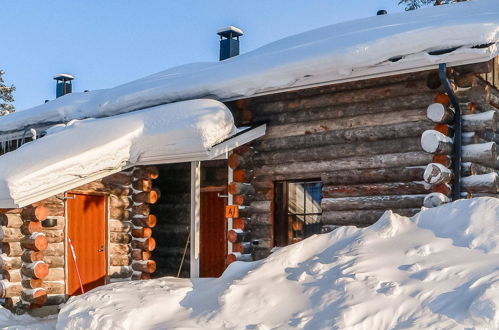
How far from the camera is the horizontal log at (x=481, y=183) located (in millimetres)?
7883

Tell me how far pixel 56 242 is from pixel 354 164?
508 centimetres

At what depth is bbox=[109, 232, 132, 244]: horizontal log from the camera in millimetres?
11023

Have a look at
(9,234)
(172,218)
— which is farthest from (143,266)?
(9,234)

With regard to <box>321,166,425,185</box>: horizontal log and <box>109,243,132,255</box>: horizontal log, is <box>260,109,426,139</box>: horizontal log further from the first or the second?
<box>109,243,132,255</box>: horizontal log

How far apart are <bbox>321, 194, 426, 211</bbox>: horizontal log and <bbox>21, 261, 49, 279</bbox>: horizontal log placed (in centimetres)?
447

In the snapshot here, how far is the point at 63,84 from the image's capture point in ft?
59.9

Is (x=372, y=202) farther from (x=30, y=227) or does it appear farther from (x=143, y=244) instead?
(x=30, y=227)

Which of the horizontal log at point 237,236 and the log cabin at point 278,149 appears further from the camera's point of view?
the horizontal log at point 237,236

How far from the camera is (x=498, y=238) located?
5.98 metres

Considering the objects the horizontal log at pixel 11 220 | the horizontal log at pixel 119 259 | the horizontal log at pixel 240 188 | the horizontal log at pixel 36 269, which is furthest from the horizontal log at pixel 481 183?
the horizontal log at pixel 11 220

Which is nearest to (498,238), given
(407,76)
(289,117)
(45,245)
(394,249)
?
(394,249)

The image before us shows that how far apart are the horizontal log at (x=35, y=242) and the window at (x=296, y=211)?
3.69m

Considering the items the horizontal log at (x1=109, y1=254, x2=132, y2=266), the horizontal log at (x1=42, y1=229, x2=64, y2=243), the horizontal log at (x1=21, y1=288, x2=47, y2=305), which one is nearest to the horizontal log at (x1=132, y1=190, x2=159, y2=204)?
the horizontal log at (x1=109, y1=254, x2=132, y2=266)

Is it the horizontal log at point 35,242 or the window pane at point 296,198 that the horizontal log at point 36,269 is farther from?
the window pane at point 296,198
